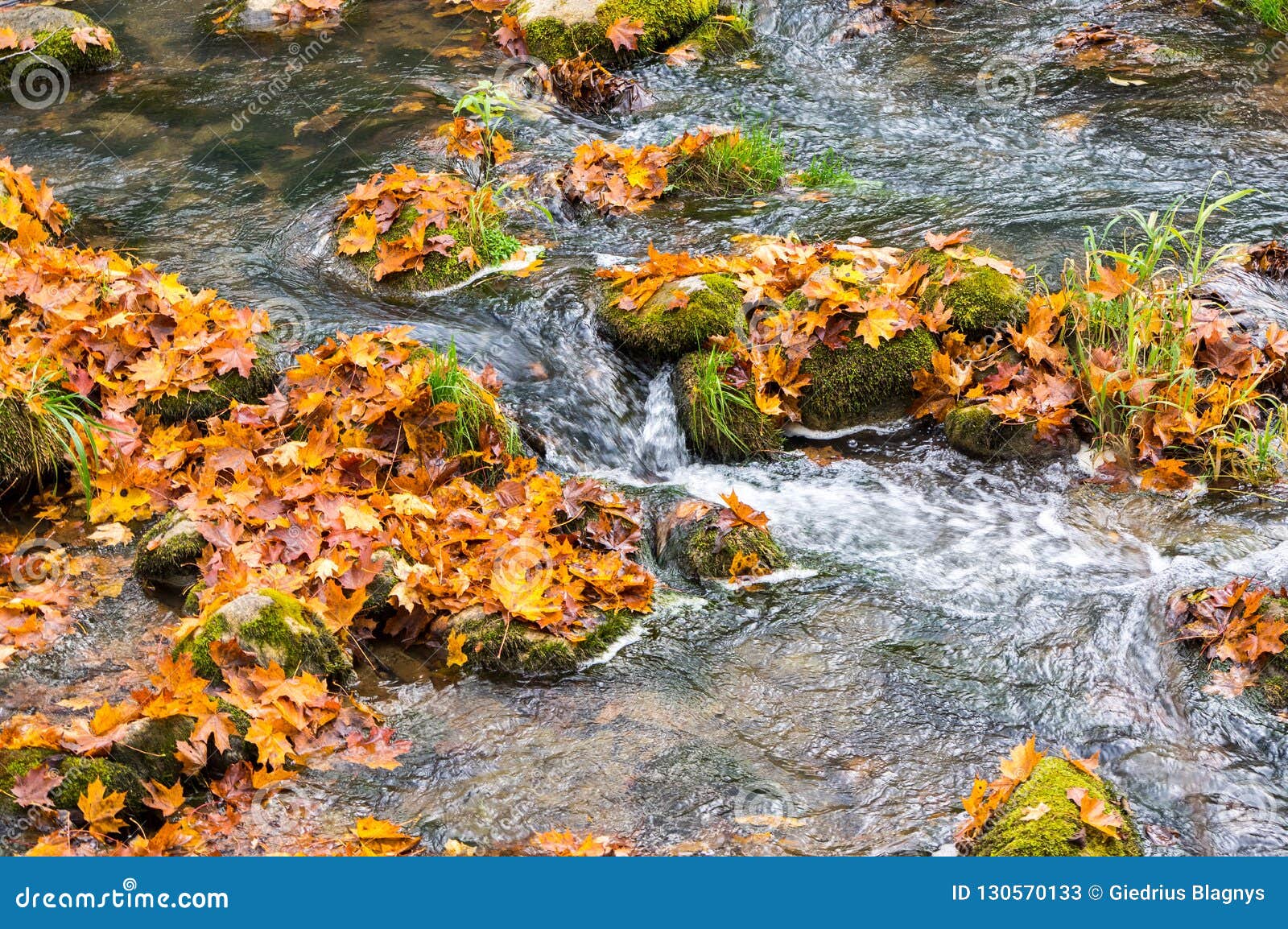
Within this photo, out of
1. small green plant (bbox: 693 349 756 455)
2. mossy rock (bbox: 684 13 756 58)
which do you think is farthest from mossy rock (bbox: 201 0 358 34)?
small green plant (bbox: 693 349 756 455)

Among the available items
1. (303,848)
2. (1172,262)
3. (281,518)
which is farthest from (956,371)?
(303,848)

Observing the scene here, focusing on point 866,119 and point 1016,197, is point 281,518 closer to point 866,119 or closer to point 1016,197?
point 1016,197

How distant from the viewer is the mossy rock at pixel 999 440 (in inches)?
209

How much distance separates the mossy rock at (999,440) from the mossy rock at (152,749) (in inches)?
145

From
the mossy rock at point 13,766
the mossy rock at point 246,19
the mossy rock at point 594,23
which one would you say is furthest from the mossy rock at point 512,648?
the mossy rock at point 246,19

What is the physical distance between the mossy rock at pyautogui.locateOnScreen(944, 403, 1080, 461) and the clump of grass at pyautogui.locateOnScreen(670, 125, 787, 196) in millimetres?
2734

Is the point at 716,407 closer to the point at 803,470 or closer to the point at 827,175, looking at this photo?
the point at 803,470

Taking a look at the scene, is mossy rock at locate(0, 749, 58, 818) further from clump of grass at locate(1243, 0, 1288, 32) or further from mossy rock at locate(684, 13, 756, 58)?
clump of grass at locate(1243, 0, 1288, 32)

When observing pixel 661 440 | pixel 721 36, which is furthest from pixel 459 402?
pixel 721 36

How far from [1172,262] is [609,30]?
5.32m

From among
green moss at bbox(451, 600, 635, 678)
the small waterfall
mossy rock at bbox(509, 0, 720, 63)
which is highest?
mossy rock at bbox(509, 0, 720, 63)

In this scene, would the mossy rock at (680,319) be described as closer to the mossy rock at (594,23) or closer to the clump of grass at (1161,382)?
the clump of grass at (1161,382)

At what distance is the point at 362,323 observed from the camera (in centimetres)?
603

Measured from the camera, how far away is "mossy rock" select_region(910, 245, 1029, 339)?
18.8 feet
